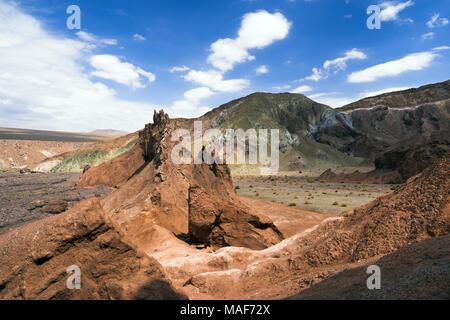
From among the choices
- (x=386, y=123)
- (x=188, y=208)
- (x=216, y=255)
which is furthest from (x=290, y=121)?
(x=216, y=255)

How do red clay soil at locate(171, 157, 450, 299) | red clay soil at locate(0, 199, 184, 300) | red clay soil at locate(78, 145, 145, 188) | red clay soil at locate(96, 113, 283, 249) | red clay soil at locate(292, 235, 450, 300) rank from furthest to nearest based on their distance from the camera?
red clay soil at locate(78, 145, 145, 188), red clay soil at locate(96, 113, 283, 249), red clay soil at locate(171, 157, 450, 299), red clay soil at locate(0, 199, 184, 300), red clay soil at locate(292, 235, 450, 300)

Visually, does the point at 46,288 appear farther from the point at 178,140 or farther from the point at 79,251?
the point at 178,140

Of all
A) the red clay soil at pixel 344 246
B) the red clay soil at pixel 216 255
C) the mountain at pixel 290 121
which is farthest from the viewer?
the mountain at pixel 290 121

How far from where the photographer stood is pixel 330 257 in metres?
9.52

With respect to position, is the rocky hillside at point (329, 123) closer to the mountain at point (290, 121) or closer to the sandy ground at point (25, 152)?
the mountain at point (290, 121)

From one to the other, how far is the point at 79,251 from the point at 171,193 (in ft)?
31.2

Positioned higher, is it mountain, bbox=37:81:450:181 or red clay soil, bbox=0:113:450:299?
mountain, bbox=37:81:450:181

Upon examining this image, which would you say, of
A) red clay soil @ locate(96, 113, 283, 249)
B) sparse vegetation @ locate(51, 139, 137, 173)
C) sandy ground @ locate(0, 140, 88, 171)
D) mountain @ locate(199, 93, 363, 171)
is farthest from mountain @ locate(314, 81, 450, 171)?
sandy ground @ locate(0, 140, 88, 171)

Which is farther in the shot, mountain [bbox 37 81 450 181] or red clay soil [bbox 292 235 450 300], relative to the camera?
mountain [bbox 37 81 450 181]

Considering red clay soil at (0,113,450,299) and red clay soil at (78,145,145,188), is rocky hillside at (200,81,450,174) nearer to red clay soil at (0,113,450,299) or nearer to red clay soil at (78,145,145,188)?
red clay soil at (78,145,145,188)

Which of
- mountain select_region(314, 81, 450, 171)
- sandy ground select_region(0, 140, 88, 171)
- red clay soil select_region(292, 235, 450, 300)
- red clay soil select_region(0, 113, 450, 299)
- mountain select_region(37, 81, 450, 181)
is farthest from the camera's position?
sandy ground select_region(0, 140, 88, 171)

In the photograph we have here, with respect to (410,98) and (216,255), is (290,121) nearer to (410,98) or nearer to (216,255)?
(410,98)

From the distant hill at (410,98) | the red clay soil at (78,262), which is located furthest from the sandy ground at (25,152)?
the red clay soil at (78,262)
